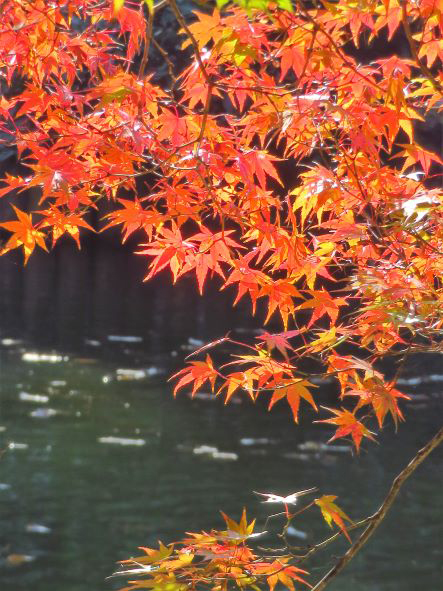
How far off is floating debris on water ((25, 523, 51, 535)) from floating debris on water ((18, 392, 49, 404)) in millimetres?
3344

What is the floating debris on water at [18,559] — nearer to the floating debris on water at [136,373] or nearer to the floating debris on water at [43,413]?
the floating debris on water at [43,413]

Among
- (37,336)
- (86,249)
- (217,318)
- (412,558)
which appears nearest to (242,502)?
(412,558)

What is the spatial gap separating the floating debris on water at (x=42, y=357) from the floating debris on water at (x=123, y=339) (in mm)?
1106

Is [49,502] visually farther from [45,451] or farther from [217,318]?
[217,318]

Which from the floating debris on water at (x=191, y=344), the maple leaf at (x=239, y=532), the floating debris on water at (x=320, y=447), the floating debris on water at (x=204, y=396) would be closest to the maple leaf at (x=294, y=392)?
the maple leaf at (x=239, y=532)

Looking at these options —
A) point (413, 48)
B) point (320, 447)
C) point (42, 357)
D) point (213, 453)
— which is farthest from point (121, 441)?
point (413, 48)

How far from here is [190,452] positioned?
8.84 meters

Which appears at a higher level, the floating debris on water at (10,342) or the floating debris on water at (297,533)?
the floating debris on water at (10,342)

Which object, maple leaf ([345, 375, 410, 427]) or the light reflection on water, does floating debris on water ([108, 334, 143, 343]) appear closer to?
the light reflection on water

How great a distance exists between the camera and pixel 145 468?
8398mm

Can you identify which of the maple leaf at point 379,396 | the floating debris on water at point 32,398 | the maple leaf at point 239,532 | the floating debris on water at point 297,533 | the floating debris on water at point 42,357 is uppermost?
the maple leaf at point 379,396

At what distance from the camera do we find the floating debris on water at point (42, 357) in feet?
40.4

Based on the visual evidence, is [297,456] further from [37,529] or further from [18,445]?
[37,529]

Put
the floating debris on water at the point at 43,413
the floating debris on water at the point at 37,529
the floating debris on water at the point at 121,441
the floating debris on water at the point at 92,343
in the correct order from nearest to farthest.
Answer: the floating debris on water at the point at 37,529
the floating debris on water at the point at 121,441
the floating debris on water at the point at 43,413
the floating debris on water at the point at 92,343
